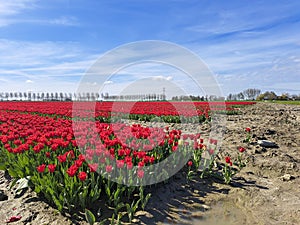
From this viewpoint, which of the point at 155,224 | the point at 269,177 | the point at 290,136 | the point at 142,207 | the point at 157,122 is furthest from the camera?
the point at 157,122

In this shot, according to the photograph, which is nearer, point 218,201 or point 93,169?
point 93,169

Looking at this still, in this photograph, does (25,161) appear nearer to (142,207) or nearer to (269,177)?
(142,207)

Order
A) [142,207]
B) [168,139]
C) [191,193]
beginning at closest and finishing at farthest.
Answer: [142,207]
[191,193]
[168,139]

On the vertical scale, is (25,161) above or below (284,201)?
above

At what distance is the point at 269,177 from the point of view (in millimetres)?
5160

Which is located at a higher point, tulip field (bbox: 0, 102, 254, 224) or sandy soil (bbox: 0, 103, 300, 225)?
tulip field (bbox: 0, 102, 254, 224)

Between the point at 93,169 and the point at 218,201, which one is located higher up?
the point at 93,169

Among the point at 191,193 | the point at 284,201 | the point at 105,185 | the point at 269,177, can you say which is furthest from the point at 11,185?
the point at 269,177

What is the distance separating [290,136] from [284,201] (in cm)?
512

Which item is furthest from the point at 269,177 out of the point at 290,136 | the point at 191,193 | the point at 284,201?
the point at 290,136

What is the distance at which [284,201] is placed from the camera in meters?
4.12

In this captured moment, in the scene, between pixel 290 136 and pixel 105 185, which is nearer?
pixel 105 185

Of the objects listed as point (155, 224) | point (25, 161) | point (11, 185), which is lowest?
point (155, 224)

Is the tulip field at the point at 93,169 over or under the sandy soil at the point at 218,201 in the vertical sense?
over
